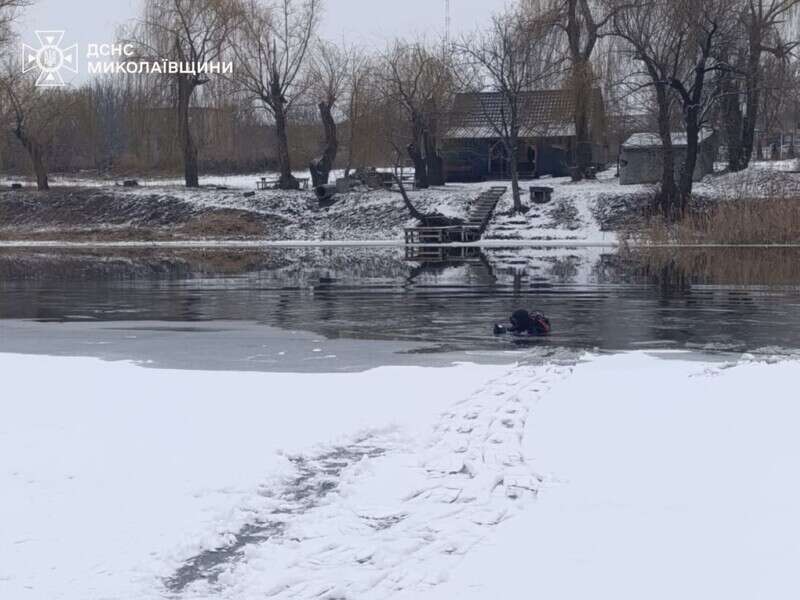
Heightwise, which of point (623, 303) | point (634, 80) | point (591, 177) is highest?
point (634, 80)

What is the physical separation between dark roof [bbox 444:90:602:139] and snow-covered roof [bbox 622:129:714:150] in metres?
3.02

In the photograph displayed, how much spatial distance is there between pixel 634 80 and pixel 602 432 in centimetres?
4083

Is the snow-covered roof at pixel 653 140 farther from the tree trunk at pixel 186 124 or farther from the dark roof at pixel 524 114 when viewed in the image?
the tree trunk at pixel 186 124

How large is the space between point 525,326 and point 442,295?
675cm

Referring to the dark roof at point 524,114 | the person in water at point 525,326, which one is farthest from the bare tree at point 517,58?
the person in water at point 525,326

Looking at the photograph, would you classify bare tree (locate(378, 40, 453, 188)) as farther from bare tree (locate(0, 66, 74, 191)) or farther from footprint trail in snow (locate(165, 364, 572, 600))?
footprint trail in snow (locate(165, 364, 572, 600))

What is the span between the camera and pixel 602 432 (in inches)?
336

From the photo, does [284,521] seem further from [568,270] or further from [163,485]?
[568,270]

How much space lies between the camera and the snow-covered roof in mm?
49469

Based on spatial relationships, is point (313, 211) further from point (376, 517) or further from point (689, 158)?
point (376, 517)

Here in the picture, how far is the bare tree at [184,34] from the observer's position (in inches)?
2025

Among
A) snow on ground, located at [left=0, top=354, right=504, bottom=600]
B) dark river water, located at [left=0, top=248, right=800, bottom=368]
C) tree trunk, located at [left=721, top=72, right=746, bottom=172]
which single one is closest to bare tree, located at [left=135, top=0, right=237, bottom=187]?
dark river water, located at [left=0, top=248, right=800, bottom=368]

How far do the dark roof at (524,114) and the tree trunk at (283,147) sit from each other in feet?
26.8

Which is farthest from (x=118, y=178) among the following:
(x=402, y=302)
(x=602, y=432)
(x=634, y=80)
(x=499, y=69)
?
(x=602, y=432)
